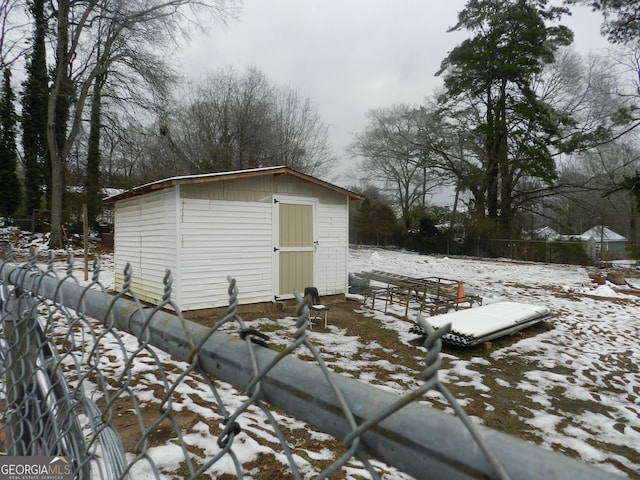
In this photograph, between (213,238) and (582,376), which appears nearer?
(582,376)

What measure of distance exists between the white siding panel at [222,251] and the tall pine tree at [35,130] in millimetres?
17746

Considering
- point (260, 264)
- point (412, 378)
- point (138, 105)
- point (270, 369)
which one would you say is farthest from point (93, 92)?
point (270, 369)

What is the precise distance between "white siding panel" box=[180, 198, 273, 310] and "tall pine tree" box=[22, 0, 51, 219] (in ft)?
58.2

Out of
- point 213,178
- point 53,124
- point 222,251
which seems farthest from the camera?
point 53,124

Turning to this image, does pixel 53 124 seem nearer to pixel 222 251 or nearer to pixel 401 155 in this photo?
pixel 222 251

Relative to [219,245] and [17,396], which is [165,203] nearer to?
[219,245]

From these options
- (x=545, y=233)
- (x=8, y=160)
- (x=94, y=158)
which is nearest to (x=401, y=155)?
(x=545, y=233)

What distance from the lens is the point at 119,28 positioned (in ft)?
52.1

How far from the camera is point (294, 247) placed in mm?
8430

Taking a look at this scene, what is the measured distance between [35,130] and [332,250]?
21.0 meters

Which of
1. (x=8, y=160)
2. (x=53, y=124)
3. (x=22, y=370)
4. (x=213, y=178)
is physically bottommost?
(x=22, y=370)

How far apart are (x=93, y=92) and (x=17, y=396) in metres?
20.6

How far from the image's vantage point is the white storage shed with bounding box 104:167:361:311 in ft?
23.2

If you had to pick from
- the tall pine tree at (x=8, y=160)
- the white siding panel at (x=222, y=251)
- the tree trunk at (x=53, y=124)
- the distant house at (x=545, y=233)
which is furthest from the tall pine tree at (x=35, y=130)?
the distant house at (x=545, y=233)
